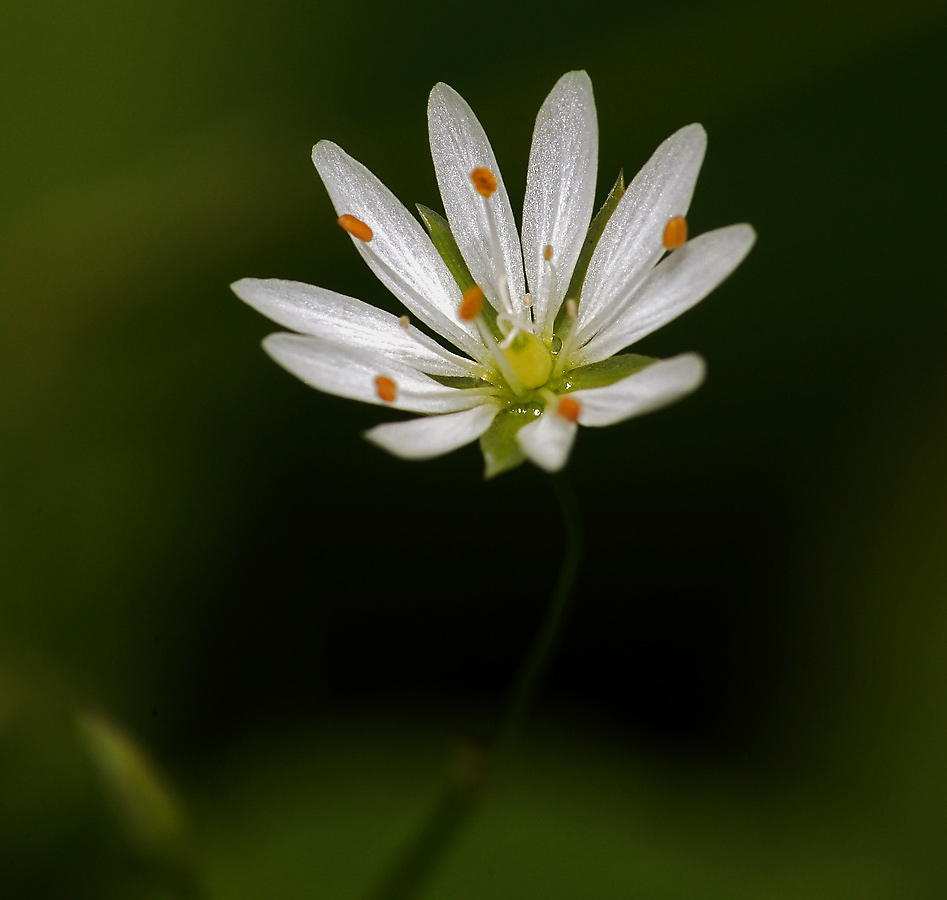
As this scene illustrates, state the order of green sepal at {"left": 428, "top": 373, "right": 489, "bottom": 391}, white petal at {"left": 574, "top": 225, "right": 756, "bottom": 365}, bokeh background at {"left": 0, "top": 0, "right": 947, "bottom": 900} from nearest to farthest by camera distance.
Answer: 1. white petal at {"left": 574, "top": 225, "right": 756, "bottom": 365}
2. green sepal at {"left": 428, "top": 373, "right": 489, "bottom": 391}
3. bokeh background at {"left": 0, "top": 0, "right": 947, "bottom": 900}

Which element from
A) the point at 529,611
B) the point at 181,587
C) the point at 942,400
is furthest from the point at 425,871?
the point at 942,400

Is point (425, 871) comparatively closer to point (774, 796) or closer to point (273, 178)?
point (774, 796)

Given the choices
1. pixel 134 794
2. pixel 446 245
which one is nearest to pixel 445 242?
pixel 446 245

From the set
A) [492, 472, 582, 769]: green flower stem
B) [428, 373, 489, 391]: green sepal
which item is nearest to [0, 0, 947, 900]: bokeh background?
[492, 472, 582, 769]: green flower stem

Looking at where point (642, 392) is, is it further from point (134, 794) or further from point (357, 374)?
point (134, 794)

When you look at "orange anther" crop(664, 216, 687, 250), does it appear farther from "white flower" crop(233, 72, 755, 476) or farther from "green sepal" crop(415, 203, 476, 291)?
"green sepal" crop(415, 203, 476, 291)

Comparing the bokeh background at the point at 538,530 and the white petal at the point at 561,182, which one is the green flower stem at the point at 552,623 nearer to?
the white petal at the point at 561,182

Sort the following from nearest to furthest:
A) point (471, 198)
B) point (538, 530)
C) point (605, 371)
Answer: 1. point (605, 371)
2. point (471, 198)
3. point (538, 530)
